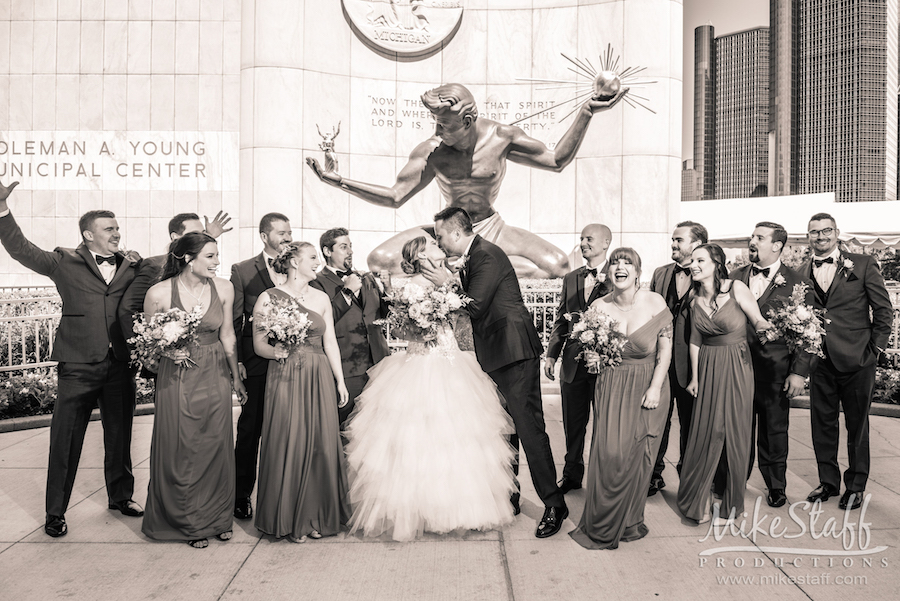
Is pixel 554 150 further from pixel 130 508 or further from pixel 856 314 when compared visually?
pixel 130 508

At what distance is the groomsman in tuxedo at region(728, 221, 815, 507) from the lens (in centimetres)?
529

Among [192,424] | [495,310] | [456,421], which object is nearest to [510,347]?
[495,310]

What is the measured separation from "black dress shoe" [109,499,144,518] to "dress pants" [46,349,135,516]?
0.10 feet

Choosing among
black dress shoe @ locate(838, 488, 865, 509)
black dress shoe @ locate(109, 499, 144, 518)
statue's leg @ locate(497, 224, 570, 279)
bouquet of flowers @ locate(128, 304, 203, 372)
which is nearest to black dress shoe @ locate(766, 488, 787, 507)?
black dress shoe @ locate(838, 488, 865, 509)

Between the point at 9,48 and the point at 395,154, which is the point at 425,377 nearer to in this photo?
the point at 395,154

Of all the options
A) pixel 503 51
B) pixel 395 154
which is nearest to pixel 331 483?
pixel 395 154

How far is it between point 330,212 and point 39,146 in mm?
6555

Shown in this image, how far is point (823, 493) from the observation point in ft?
17.6

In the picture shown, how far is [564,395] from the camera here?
5.69 metres

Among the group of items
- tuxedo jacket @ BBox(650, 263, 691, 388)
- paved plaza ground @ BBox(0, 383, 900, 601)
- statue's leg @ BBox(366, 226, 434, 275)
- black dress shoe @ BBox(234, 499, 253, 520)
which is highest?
statue's leg @ BBox(366, 226, 434, 275)

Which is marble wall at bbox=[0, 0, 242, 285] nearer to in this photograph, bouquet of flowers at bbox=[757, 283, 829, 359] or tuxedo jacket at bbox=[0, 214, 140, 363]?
tuxedo jacket at bbox=[0, 214, 140, 363]

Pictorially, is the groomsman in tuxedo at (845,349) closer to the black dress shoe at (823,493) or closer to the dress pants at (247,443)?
the black dress shoe at (823,493)

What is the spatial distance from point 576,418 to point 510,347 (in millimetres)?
1283

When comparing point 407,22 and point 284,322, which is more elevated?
point 407,22
